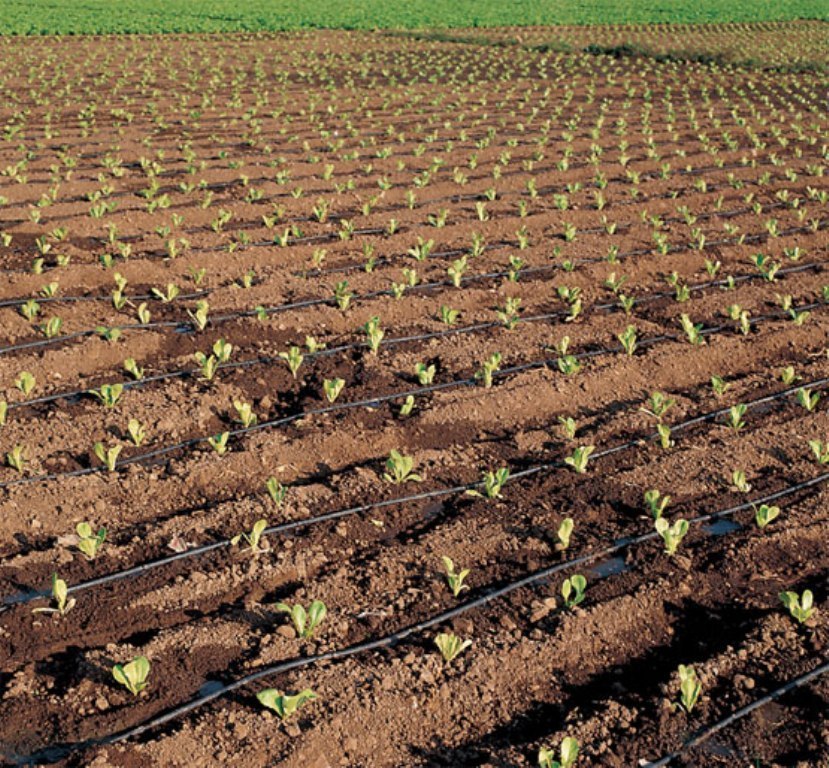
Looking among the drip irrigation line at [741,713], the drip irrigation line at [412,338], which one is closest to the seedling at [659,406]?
the drip irrigation line at [412,338]

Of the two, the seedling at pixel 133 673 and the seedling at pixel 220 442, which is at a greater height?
the seedling at pixel 220 442

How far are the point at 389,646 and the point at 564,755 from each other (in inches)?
39.4

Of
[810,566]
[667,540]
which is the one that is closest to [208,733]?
[667,540]

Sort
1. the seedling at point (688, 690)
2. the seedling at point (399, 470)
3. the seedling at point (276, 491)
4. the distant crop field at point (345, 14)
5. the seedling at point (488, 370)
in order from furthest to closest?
the distant crop field at point (345, 14) < the seedling at point (488, 370) < the seedling at point (399, 470) < the seedling at point (276, 491) < the seedling at point (688, 690)

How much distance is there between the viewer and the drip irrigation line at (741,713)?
3498 mm

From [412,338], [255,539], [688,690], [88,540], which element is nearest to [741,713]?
[688,690]

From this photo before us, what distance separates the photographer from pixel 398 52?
28484 mm

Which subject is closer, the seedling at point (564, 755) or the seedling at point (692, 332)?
the seedling at point (564, 755)

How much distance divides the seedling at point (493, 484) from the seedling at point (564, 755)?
1.91 m

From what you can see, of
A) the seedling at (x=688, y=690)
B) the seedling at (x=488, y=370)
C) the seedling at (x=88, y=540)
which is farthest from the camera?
the seedling at (x=488, y=370)

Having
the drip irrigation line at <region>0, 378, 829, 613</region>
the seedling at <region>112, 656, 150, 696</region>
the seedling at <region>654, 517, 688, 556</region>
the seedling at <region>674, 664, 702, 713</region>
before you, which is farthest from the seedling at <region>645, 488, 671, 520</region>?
the seedling at <region>112, 656, 150, 696</region>

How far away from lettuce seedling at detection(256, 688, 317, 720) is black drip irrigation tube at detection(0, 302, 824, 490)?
2321 mm

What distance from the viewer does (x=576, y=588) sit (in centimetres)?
436

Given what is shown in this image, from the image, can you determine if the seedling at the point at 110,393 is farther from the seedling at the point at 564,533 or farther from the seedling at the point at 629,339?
the seedling at the point at 629,339
